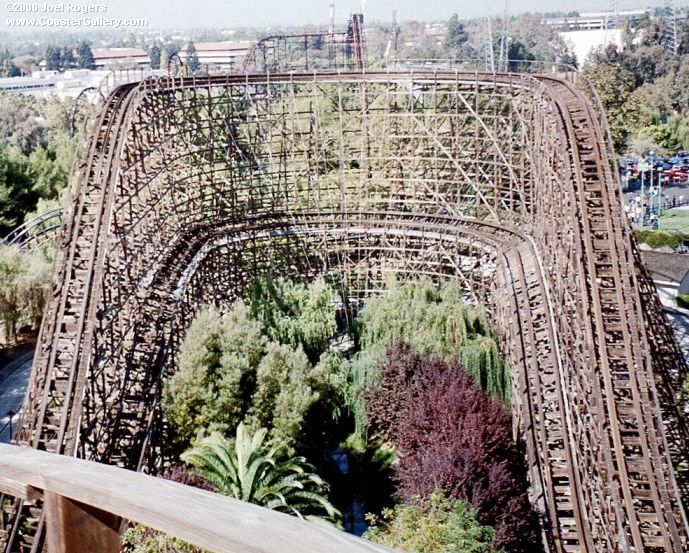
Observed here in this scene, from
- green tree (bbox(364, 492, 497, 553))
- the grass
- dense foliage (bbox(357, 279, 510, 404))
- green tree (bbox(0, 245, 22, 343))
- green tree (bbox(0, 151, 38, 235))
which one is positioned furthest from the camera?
the grass

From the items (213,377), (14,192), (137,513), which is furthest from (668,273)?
(137,513)

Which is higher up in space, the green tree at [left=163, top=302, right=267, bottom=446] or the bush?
the green tree at [left=163, top=302, right=267, bottom=446]

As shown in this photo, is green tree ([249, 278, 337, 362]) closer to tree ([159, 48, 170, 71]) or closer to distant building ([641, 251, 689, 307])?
tree ([159, 48, 170, 71])

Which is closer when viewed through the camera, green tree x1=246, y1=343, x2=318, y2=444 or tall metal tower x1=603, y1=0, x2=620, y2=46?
green tree x1=246, y1=343, x2=318, y2=444

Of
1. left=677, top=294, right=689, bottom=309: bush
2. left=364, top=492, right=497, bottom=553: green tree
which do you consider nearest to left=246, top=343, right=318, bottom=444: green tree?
left=364, top=492, right=497, bottom=553: green tree

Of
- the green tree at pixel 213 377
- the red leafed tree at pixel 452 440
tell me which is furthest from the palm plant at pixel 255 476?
the red leafed tree at pixel 452 440

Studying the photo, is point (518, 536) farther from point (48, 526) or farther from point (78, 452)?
point (48, 526)
